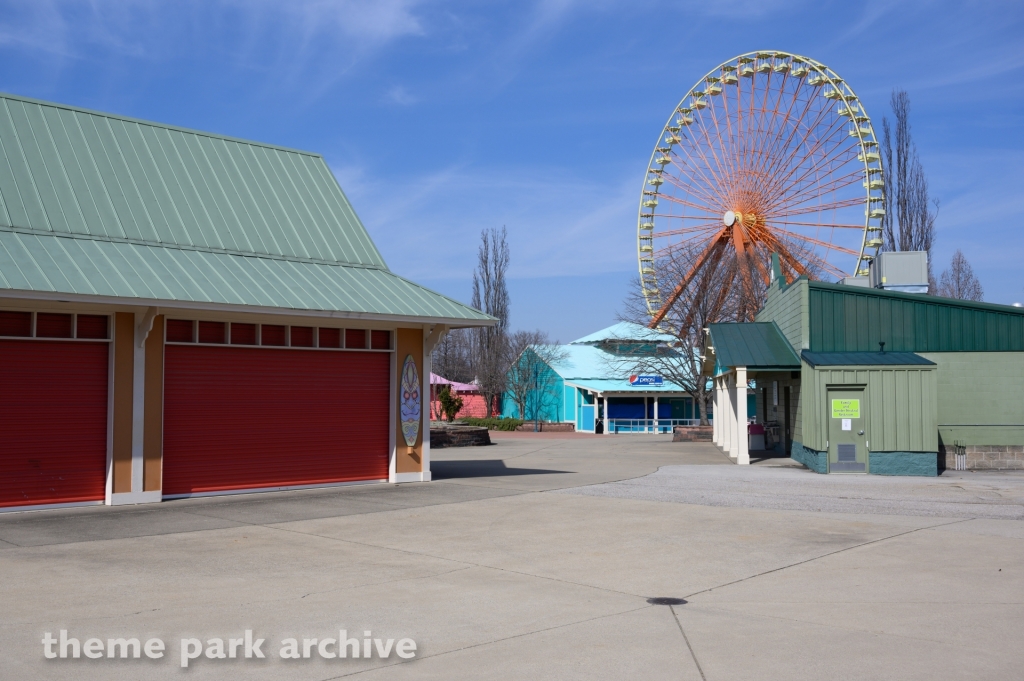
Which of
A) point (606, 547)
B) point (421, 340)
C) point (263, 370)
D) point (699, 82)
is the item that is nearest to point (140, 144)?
point (263, 370)

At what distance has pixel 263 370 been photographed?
16516 millimetres

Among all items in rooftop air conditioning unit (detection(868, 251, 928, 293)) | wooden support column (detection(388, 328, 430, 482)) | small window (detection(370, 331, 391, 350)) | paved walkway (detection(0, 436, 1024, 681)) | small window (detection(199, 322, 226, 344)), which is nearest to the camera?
paved walkway (detection(0, 436, 1024, 681))

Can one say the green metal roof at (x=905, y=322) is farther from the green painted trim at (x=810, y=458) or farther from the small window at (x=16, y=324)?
the small window at (x=16, y=324)

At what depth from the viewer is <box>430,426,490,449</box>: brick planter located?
3475 cm

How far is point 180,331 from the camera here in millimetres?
15500

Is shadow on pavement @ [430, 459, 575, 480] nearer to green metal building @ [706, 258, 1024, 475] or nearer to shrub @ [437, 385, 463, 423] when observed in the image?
green metal building @ [706, 258, 1024, 475]

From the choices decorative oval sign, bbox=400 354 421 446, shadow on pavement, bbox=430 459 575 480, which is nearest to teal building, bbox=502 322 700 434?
shadow on pavement, bbox=430 459 575 480

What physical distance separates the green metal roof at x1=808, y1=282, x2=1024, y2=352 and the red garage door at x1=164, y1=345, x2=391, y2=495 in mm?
11134

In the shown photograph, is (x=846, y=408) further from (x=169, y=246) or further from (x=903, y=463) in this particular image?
(x=169, y=246)

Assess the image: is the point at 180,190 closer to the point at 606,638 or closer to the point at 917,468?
the point at 606,638

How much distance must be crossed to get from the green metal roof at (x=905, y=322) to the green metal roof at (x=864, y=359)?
1.79 feet

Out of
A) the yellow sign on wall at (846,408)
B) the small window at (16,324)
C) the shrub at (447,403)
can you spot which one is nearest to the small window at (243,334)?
the small window at (16,324)

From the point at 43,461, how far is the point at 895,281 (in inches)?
837

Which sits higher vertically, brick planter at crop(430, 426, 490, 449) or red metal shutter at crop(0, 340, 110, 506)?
red metal shutter at crop(0, 340, 110, 506)
